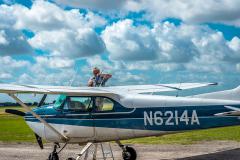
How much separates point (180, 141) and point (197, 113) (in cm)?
643

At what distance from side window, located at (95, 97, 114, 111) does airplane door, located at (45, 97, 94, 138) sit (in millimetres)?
177

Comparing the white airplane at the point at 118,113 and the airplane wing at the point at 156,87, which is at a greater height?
the airplane wing at the point at 156,87

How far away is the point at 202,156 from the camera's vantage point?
11.5 m

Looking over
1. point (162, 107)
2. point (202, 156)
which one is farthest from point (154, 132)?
point (202, 156)

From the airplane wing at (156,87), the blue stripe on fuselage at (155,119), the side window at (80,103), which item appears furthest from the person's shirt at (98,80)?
the blue stripe on fuselage at (155,119)

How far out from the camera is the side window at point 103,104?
9906mm

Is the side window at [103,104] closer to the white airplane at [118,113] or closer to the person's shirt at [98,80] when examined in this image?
the white airplane at [118,113]

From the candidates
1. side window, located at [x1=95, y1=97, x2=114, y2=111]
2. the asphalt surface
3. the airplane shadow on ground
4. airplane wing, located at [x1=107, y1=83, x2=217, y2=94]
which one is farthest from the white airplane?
the airplane shadow on ground

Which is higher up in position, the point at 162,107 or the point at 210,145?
the point at 162,107

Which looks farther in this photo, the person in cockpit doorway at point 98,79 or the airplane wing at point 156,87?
the airplane wing at point 156,87

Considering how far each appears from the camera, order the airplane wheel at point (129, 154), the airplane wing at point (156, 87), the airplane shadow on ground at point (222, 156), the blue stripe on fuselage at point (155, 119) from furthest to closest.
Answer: the airplane wing at point (156, 87) < the airplane wheel at point (129, 154) < the airplane shadow on ground at point (222, 156) < the blue stripe on fuselage at point (155, 119)

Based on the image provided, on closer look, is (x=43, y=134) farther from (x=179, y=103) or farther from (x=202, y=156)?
(x=202, y=156)

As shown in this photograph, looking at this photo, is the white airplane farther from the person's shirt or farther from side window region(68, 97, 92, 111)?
the person's shirt

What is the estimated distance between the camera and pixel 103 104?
10008mm
